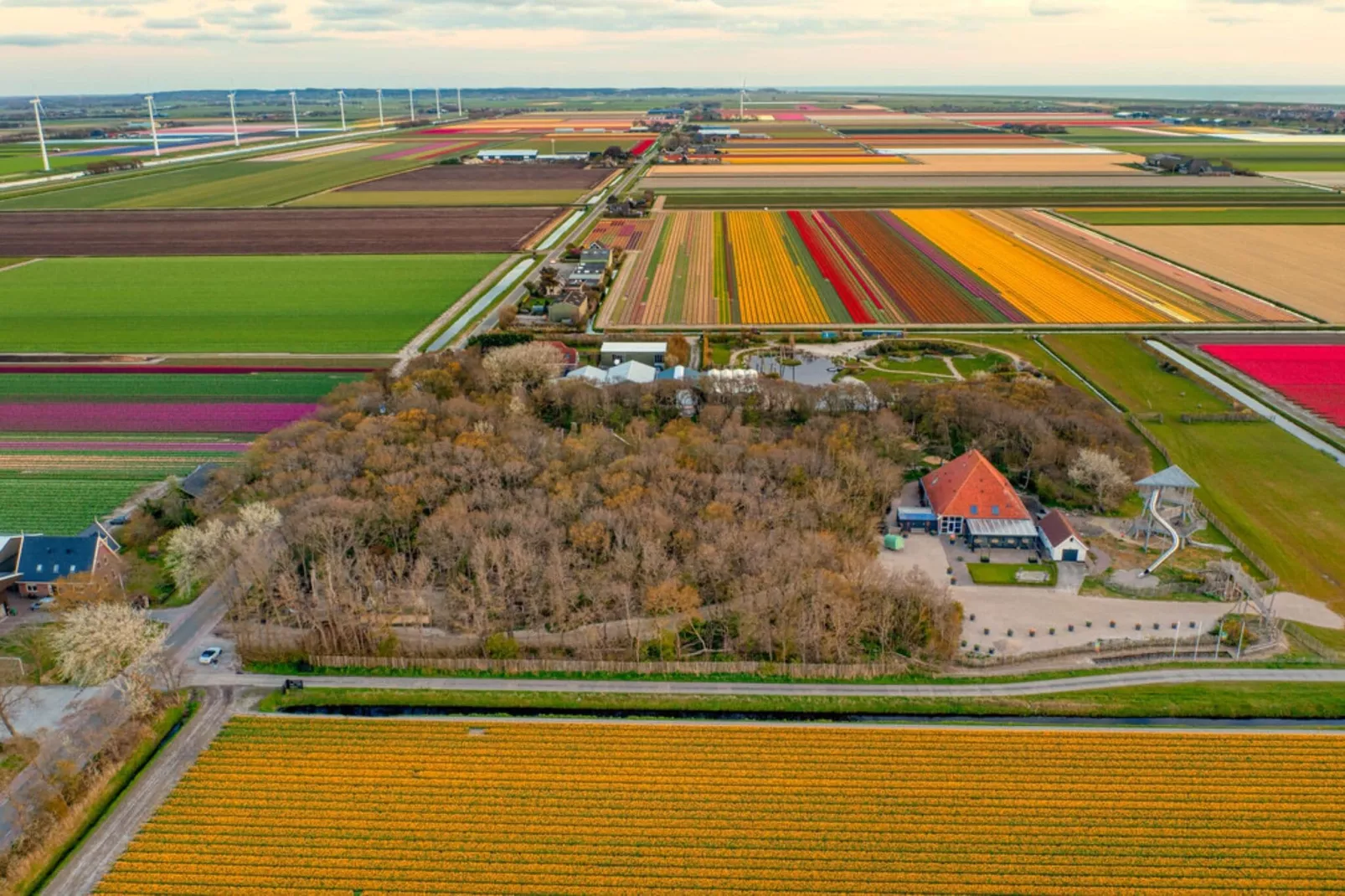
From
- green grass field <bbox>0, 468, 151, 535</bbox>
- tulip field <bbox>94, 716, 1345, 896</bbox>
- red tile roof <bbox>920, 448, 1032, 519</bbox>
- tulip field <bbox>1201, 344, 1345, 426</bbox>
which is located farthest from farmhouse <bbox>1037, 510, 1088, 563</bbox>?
→ green grass field <bbox>0, 468, 151, 535</bbox>

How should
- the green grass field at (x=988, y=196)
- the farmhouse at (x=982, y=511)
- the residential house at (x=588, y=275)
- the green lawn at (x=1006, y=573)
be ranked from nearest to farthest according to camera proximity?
the green lawn at (x=1006, y=573) < the farmhouse at (x=982, y=511) < the residential house at (x=588, y=275) < the green grass field at (x=988, y=196)

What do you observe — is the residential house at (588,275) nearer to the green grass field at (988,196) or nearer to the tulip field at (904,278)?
the tulip field at (904,278)

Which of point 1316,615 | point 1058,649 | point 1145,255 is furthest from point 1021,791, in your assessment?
point 1145,255

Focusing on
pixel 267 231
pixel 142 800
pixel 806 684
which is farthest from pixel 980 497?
pixel 267 231

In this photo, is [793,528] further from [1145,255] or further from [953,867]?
[1145,255]

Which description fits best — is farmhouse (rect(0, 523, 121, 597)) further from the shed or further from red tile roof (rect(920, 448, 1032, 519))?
the shed

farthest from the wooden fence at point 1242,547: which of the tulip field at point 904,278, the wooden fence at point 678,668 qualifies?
the tulip field at point 904,278
